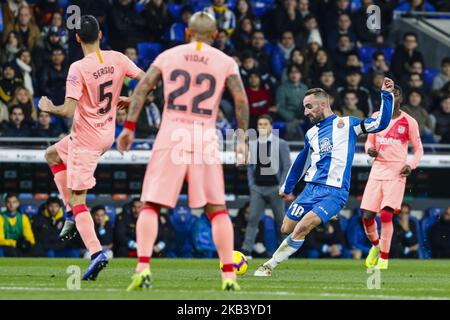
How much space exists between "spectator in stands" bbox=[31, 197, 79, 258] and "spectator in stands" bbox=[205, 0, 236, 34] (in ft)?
18.5

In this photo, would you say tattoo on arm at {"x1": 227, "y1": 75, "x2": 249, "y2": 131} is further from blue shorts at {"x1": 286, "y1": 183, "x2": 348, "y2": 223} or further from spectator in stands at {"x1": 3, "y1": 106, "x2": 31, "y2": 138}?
spectator in stands at {"x1": 3, "y1": 106, "x2": 31, "y2": 138}

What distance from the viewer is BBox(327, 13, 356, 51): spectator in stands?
2455 cm

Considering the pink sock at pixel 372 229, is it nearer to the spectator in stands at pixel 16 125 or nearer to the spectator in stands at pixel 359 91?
the spectator in stands at pixel 359 91

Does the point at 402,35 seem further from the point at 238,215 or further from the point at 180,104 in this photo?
the point at 180,104

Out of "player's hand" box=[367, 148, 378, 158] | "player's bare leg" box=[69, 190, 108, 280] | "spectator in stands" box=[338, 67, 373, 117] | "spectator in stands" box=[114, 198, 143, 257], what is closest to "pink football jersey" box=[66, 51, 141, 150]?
"player's bare leg" box=[69, 190, 108, 280]

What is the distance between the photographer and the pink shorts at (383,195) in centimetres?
1636

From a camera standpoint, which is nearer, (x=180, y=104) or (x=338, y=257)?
(x=180, y=104)

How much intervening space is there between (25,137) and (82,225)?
833 centimetres

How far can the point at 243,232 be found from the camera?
20.5 m

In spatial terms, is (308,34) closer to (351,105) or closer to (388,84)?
(351,105)

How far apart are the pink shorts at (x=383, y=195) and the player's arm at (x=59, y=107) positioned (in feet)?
18.6
